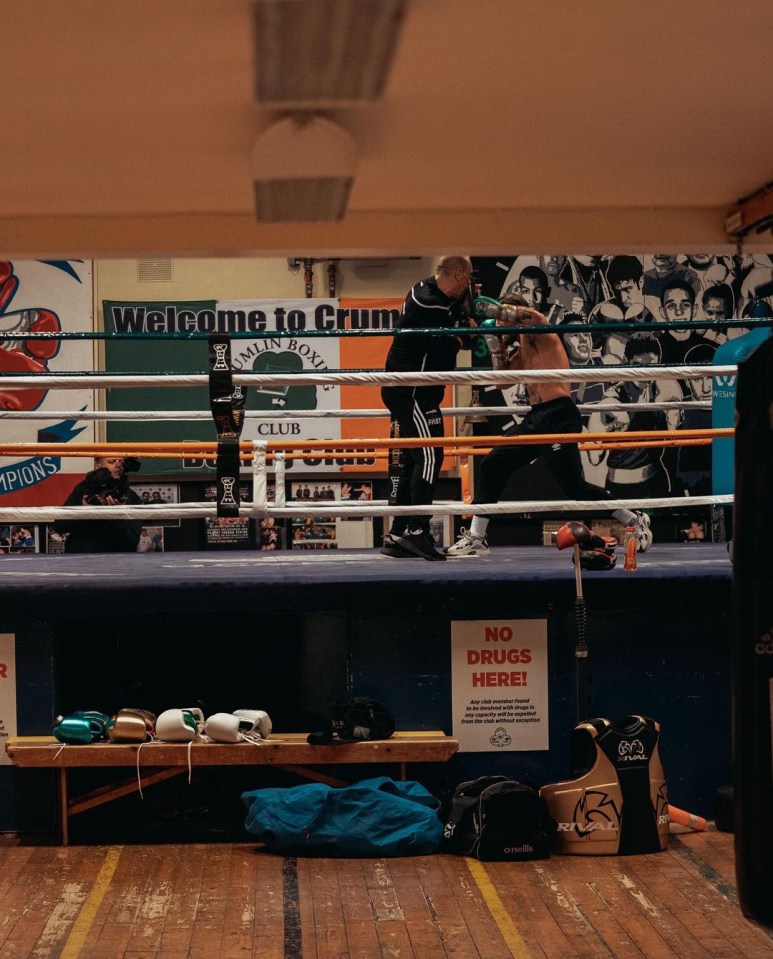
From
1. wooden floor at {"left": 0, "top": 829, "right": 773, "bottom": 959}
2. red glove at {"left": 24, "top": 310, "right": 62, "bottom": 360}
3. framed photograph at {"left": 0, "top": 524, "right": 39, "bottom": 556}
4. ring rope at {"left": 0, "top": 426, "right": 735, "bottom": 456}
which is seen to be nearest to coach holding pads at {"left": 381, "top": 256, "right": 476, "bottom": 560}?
ring rope at {"left": 0, "top": 426, "right": 735, "bottom": 456}

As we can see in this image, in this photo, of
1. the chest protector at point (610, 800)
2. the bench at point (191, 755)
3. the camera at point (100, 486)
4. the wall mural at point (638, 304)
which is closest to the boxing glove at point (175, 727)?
the bench at point (191, 755)

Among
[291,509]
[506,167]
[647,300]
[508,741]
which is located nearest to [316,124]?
[506,167]

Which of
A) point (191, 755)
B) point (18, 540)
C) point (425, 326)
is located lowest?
point (191, 755)

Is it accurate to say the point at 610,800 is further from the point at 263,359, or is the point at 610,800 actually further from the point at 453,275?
the point at 263,359

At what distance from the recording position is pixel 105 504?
770 centimetres

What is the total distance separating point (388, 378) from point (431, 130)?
6.96 ft

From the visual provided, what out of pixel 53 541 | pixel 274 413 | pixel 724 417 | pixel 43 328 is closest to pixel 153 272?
pixel 43 328

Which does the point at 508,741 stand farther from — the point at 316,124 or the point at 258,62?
the point at 258,62

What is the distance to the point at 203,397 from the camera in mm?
11539

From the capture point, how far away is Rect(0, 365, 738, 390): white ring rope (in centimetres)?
505

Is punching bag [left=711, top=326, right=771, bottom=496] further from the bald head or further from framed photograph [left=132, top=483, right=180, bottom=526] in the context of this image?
framed photograph [left=132, top=483, right=180, bottom=526]

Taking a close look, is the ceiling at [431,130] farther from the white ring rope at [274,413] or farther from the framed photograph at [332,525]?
the framed photograph at [332,525]

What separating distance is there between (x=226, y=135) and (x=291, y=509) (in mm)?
2714

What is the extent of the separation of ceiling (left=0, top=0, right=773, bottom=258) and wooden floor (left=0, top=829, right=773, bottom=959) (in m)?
2.47
